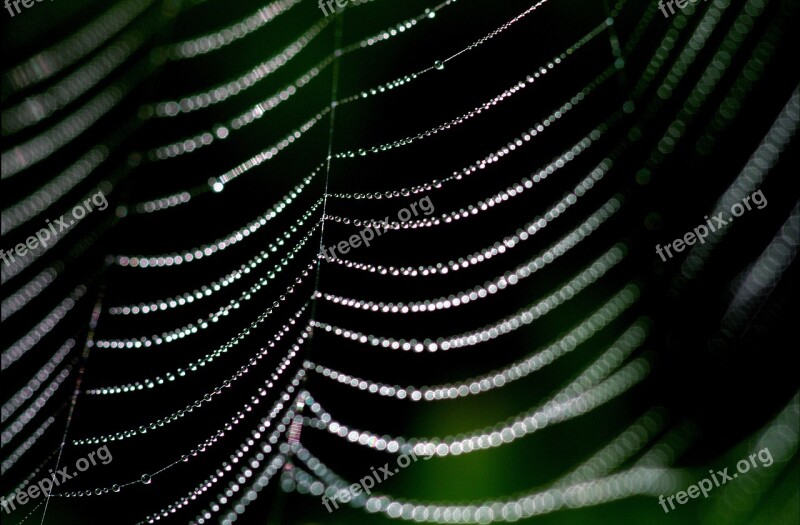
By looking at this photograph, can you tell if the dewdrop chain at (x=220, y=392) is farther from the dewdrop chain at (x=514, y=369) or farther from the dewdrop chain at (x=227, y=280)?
the dewdrop chain at (x=227, y=280)

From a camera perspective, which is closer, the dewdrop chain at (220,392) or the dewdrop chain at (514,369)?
the dewdrop chain at (220,392)

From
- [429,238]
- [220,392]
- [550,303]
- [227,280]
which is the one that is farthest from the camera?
[429,238]

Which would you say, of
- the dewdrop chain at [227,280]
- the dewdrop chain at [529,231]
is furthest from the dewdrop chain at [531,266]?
the dewdrop chain at [227,280]

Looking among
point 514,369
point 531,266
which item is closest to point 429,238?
point 531,266

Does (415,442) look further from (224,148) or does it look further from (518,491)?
(224,148)

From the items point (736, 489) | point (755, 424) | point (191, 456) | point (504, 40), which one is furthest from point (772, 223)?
point (191, 456)

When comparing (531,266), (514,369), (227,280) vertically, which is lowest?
(514,369)

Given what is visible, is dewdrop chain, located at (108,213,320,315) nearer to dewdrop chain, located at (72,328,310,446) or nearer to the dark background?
the dark background

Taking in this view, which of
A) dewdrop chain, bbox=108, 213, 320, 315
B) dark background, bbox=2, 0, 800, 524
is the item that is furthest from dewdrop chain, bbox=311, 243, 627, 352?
dewdrop chain, bbox=108, 213, 320, 315

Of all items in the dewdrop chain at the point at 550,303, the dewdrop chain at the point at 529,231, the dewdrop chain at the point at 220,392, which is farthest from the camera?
the dewdrop chain at the point at 550,303

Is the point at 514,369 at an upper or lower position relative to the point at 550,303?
lower

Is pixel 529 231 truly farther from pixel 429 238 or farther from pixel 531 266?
pixel 429 238

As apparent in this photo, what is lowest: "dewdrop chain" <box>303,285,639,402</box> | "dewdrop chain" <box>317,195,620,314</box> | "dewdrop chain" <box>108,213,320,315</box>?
"dewdrop chain" <box>303,285,639,402</box>
